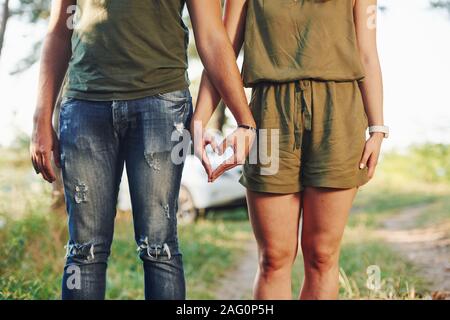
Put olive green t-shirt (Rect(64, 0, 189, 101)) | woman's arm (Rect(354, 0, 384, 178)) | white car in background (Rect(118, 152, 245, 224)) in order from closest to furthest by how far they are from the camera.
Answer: olive green t-shirt (Rect(64, 0, 189, 101)), woman's arm (Rect(354, 0, 384, 178)), white car in background (Rect(118, 152, 245, 224))

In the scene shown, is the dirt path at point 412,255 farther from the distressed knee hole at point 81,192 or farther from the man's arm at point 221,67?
the distressed knee hole at point 81,192

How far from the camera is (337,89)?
2.36m

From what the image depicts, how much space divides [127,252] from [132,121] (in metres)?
3.63

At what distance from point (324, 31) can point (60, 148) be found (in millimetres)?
1036

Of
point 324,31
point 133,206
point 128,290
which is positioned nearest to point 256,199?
point 133,206

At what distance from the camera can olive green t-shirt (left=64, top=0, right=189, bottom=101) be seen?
221 cm

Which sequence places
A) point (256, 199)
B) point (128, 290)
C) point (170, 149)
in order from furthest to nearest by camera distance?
point (128, 290) → point (256, 199) → point (170, 149)

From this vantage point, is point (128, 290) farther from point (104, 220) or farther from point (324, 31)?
point (324, 31)

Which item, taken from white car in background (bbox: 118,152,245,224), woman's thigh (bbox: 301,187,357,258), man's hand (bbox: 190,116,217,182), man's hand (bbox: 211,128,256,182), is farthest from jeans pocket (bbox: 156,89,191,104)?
white car in background (bbox: 118,152,245,224)

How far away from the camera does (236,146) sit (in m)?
2.31

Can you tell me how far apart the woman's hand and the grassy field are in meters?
1.47

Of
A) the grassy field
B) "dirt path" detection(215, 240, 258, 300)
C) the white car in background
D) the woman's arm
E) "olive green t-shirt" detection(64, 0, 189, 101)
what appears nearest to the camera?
"olive green t-shirt" detection(64, 0, 189, 101)

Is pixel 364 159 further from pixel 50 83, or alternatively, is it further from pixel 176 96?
pixel 50 83

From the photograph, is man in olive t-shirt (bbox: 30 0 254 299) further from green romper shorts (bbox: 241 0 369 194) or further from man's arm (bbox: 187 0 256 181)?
green romper shorts (bbox: 241 0 369 194)
